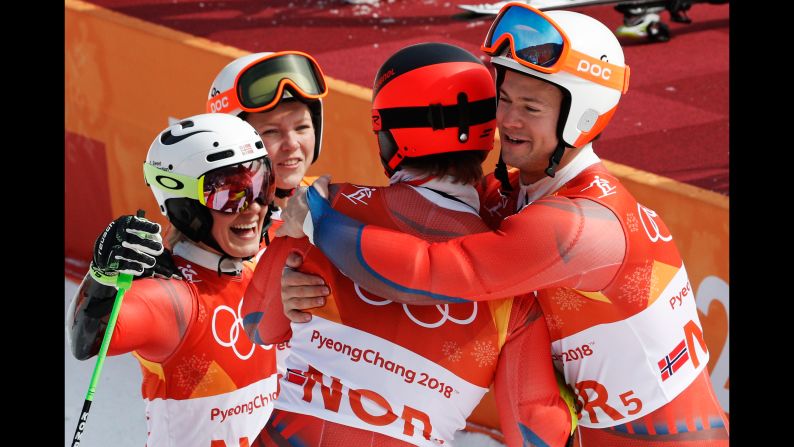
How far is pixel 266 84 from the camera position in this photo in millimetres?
4891

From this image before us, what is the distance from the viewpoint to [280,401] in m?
3.40

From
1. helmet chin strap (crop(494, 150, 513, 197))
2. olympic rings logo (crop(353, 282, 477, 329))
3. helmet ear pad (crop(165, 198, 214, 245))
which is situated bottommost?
helmet ear pad (crop(165, 198, 214, 245))

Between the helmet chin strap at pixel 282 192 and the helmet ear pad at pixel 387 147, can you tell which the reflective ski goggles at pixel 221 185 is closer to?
the helmet ear pad at pixel 387 147

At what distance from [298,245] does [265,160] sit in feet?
2.50

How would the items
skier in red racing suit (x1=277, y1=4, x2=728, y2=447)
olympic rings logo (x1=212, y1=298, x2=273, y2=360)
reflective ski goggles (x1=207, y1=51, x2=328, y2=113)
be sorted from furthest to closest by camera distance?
reflective ski goggles (x1=207, y1=51, x2=328, y2=113) → olympic rings logo (x1=212, y1=298, x2=273, y2=360) → skier in red racing suit (x1=277, y1=4, x2=728, y2=447)

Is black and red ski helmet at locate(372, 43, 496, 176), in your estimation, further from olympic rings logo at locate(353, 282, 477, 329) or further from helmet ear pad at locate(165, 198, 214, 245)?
helmet ear pad at locate(165, 198, 214, 245)

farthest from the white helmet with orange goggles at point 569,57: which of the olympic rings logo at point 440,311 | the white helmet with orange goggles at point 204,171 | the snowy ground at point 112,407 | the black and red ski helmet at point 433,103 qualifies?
the snowy ground at point 112,407

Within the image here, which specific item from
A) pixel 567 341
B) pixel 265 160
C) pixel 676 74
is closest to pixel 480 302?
pixel 567 341

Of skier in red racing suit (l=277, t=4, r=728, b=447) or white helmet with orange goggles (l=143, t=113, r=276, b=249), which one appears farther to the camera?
white helmet with orange goggles (l=143, t=113, r=276, b=249)

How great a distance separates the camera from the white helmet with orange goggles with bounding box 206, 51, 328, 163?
4879 millimetres

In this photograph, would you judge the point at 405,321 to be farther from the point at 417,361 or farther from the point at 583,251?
the point at 583,251

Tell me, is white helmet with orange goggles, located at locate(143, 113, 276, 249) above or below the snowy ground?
above

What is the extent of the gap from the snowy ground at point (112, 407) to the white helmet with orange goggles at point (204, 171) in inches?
111

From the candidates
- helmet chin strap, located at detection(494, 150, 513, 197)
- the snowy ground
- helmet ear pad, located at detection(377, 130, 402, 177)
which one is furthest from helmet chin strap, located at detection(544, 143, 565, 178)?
the snowy ground
